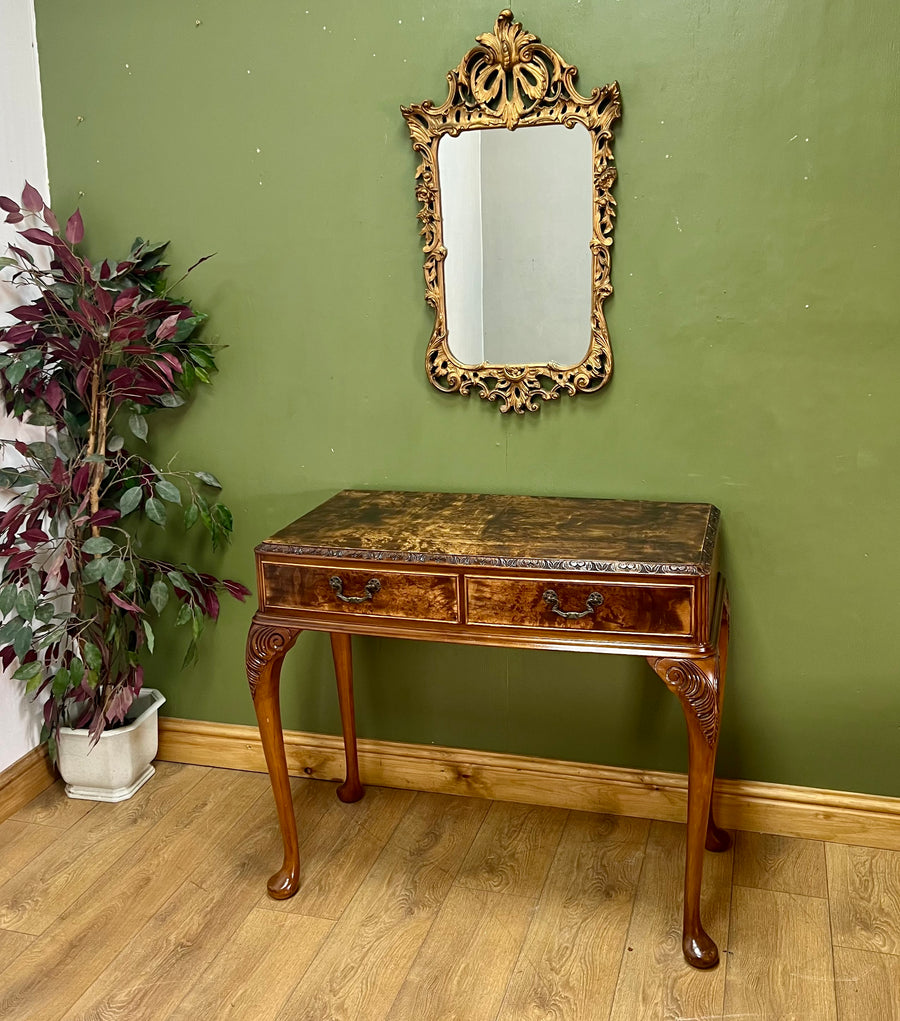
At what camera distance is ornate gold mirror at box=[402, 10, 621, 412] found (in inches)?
86.4

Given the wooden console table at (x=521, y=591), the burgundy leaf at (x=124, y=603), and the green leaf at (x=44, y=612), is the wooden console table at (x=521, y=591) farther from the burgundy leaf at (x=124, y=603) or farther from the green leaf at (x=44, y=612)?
the green leaf at (x=44, y=612)

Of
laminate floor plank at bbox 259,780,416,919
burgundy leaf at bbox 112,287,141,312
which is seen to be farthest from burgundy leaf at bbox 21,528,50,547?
laminate floor plank at bbox 259,780,416,919

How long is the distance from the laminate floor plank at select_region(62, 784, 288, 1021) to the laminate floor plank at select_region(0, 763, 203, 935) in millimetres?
226

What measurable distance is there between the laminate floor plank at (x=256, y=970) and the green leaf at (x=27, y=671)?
0.81m

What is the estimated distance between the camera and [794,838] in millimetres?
2422

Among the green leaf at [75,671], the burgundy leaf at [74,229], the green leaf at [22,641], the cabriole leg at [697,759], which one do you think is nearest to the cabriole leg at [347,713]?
the green leaf at [75,671]

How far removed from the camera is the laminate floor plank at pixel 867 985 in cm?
185

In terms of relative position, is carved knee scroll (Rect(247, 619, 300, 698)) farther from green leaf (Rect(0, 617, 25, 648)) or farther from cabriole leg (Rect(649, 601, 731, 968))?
cabriole leg (Rect(649, 601, 731, 968))

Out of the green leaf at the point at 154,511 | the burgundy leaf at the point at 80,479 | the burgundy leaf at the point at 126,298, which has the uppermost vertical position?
the burgundy leaf at the point at 126,298

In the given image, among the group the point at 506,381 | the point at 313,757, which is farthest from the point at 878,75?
the point at 313,757

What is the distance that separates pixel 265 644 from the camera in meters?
2.14

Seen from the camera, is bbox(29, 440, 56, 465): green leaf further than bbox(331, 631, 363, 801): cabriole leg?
No

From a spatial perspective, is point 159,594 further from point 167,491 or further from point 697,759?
point 697,759

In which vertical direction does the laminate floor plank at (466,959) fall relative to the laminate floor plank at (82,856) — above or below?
below
